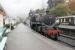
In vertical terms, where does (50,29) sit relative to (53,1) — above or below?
below

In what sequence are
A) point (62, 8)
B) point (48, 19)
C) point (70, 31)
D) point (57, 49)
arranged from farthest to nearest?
point (62, 8), point (48, 19), point (70, 31), point (57, 49)

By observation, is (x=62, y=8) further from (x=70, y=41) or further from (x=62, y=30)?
(x=70, y=41)

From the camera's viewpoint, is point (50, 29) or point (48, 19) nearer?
point (50, 29)

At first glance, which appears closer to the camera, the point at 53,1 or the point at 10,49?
the point at 10,49

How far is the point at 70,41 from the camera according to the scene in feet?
72.8

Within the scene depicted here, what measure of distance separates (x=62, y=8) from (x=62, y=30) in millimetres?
41016

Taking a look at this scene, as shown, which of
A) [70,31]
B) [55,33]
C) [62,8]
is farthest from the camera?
[62,8]

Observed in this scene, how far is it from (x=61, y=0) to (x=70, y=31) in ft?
252

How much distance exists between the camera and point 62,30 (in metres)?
30.1

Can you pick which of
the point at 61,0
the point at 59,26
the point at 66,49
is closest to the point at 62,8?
the point at 61,0

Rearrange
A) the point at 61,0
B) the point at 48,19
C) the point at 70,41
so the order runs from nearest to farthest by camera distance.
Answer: the point at 70,41, the point at 48,19, the point at 61,0

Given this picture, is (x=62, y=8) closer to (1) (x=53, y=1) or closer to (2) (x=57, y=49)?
(1) (x=53, y=1)

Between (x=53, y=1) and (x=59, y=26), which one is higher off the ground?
(x=53, y=1)

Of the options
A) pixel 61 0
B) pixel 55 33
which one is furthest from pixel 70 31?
pixel 61 0
